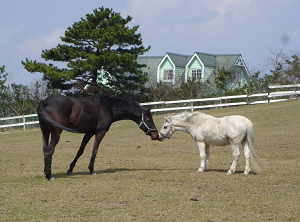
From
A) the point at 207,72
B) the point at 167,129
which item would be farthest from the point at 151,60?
the point at 167,129

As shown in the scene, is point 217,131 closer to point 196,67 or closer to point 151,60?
point 196,67

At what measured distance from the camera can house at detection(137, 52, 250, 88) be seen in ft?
137

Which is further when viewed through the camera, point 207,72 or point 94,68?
point 207,72

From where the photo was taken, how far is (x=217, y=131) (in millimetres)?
9523

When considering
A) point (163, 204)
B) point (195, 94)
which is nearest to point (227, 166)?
point (163, 204)

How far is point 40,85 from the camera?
114 feet

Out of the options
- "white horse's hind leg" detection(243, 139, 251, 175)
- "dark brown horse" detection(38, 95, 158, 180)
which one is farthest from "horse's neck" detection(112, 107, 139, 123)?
"white horse's hind leg" detection(243, 139, 251, 175)

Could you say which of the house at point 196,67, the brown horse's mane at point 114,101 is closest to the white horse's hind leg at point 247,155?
the brown horse's mane at point 114,101

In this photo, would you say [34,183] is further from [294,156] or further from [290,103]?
[290,103]

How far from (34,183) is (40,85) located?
27698mm

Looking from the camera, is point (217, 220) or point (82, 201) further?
point (82, 201)

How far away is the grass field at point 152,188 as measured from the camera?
5742mm

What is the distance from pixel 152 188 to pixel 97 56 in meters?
23.1

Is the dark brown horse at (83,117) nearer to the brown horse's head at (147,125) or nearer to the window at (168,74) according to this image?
the brown horse's head at (147,125)
